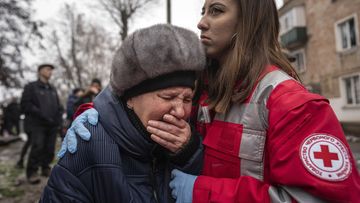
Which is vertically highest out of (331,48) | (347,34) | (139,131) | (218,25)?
(347,34)

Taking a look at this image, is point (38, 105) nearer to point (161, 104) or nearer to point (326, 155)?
point (161, 104)

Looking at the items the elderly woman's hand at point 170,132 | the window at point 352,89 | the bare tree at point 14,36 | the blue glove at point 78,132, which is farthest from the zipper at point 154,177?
the window at point 352,89

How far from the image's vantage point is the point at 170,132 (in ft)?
4.40

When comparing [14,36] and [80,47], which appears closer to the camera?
[14,36]

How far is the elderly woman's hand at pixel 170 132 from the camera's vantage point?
131cm

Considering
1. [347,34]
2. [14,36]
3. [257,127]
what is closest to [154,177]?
[257,127]

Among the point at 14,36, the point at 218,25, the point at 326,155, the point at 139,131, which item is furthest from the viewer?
the point at 14,36

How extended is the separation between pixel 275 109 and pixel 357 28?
16648mm

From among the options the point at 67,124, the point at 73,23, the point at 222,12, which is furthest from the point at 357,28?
the point at 73,23

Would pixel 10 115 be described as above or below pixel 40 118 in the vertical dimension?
below

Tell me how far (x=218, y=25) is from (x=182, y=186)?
75 cm

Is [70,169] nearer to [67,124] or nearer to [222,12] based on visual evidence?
[222,12]

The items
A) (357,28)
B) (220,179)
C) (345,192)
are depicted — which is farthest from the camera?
(357,28)

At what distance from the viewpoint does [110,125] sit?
1.34 metres
